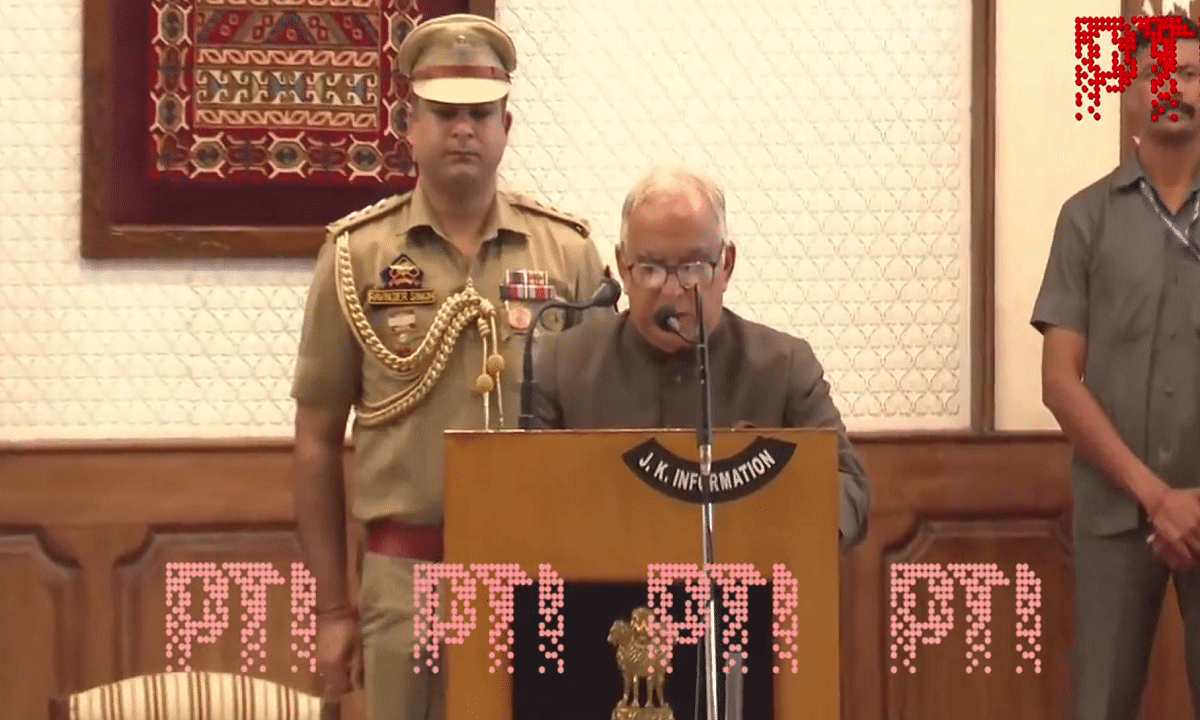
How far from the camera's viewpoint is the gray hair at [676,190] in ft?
5.79

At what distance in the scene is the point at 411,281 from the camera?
2467 mm

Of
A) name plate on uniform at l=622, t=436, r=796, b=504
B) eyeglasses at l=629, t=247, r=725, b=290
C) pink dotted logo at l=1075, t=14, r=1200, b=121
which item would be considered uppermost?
pink dotted logo at l=1075, t=14, r=1200, b=121

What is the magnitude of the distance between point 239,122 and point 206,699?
1475mm

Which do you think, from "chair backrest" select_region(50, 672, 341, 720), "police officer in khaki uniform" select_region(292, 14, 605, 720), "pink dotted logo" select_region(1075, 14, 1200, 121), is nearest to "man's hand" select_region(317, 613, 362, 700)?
"police officer in khaki uniform" select_region(292, 14, 605, 720)

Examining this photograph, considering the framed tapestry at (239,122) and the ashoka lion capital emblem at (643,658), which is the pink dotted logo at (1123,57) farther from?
the ashoka lion capital emblem at (643,658)

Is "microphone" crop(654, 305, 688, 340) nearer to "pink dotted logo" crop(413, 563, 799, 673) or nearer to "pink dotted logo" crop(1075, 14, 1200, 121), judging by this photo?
"pink dotted logo" crop(413, 563, 799, 673)

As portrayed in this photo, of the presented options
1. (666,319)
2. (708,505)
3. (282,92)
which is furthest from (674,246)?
(282,92)

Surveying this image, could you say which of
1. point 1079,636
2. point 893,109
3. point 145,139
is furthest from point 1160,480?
point 145,139

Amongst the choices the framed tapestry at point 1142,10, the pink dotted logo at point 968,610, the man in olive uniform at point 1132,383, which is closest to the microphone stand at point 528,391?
the man in olive uniform at point 1132,383

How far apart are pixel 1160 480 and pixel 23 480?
7.50 ft

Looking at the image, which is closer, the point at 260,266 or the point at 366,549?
the point at 366,549

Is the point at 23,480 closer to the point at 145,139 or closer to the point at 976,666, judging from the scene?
the point at 145,139

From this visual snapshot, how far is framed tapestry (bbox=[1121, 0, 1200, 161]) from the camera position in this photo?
3.75m

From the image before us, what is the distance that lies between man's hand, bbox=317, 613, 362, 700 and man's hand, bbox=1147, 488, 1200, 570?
156cm
